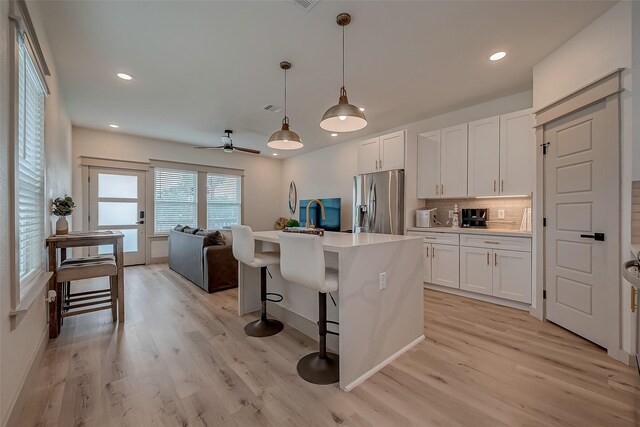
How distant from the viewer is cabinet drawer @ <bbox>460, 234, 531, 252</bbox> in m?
2.99

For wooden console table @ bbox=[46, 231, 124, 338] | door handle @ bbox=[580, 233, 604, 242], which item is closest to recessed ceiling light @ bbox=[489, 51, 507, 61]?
door handle @ bbox=[580, 233, 604, 242]

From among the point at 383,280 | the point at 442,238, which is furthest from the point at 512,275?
the point at 383,280

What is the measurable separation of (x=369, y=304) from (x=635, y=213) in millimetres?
2164

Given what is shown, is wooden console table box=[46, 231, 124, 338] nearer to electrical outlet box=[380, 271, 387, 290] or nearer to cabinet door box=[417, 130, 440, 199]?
electrical outlet box=[380, 271, 387, 290]

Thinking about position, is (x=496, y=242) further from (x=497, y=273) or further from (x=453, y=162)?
(x=453, y=162)

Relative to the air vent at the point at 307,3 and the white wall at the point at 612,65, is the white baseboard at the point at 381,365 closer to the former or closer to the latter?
the white wall at the point at 612,65

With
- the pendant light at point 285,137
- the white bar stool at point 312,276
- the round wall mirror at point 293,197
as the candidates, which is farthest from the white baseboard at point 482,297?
the round wall mirror at point 293,197

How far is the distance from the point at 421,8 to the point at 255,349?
3.03 m

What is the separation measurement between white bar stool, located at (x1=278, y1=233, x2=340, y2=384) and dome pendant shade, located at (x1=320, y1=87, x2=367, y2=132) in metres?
0.99

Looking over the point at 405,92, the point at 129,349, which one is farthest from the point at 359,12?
the point at 129,349

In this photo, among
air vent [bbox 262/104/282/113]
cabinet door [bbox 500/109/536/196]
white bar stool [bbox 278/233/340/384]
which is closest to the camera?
white bar stool [bbox 278/233/340/384]

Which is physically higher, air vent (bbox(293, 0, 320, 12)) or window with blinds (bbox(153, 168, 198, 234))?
air vent (bbox(293, 0, 320, 12))

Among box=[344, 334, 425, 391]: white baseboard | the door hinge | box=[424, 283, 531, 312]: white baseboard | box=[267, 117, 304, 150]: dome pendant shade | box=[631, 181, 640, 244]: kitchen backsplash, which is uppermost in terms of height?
box=[267, 117, 304, 150]: dome pendant shade

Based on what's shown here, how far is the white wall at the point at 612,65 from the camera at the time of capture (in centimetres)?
199
